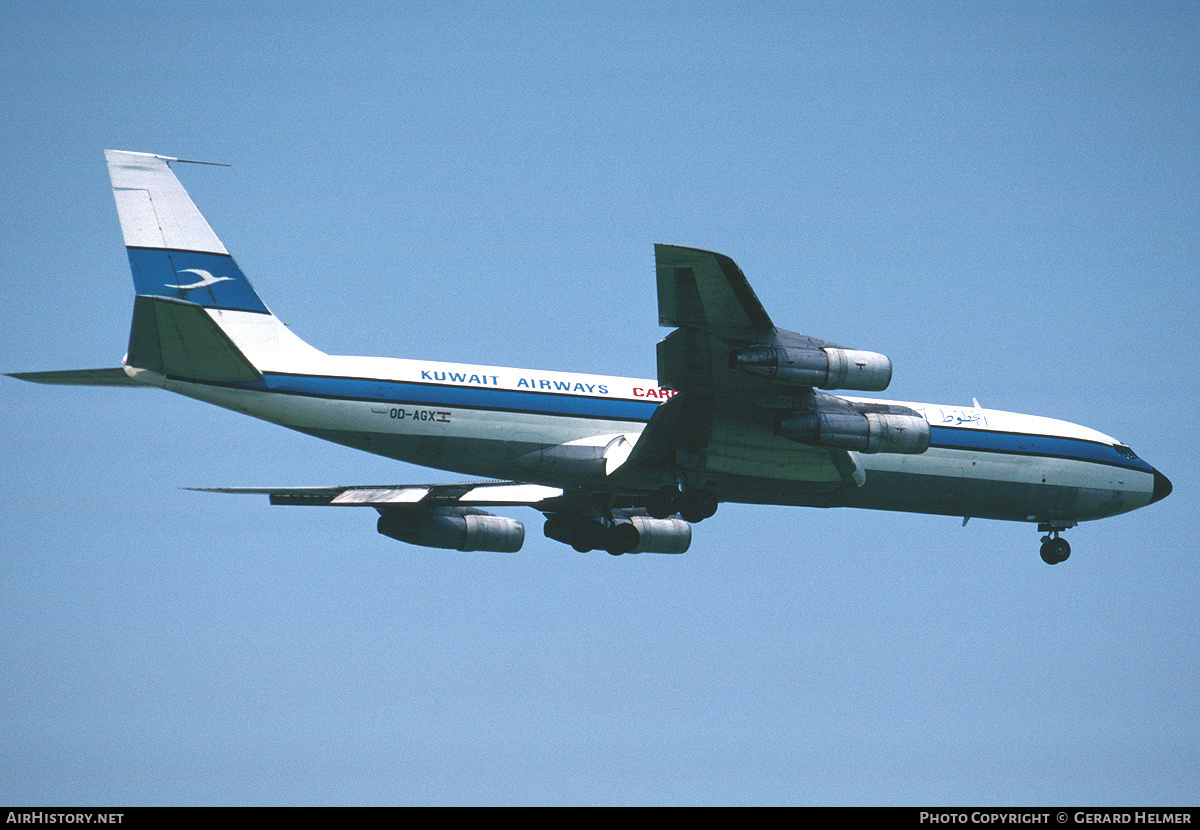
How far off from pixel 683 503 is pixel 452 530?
7.67 m

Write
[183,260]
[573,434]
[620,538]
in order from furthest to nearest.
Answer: [620,538], [573,434], [183,260]

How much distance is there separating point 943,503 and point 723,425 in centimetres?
725

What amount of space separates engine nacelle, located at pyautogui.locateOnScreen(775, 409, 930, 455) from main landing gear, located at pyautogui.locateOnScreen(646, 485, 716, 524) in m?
2.88

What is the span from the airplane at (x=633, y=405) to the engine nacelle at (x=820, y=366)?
0.10ft

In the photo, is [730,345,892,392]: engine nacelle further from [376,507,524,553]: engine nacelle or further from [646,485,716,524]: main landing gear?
[376,507,524,553]: engine nacelle

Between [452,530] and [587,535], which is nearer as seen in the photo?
[587,535]

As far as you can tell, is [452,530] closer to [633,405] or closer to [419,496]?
[419,496]

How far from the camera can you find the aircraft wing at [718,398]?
2367cm

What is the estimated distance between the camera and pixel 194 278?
1093 inches

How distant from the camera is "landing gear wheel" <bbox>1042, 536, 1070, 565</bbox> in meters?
33.5

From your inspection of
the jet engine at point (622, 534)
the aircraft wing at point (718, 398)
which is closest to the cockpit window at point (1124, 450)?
the aircraft wing at point (718, 398)

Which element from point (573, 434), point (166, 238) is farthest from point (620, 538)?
point (166, 238)
